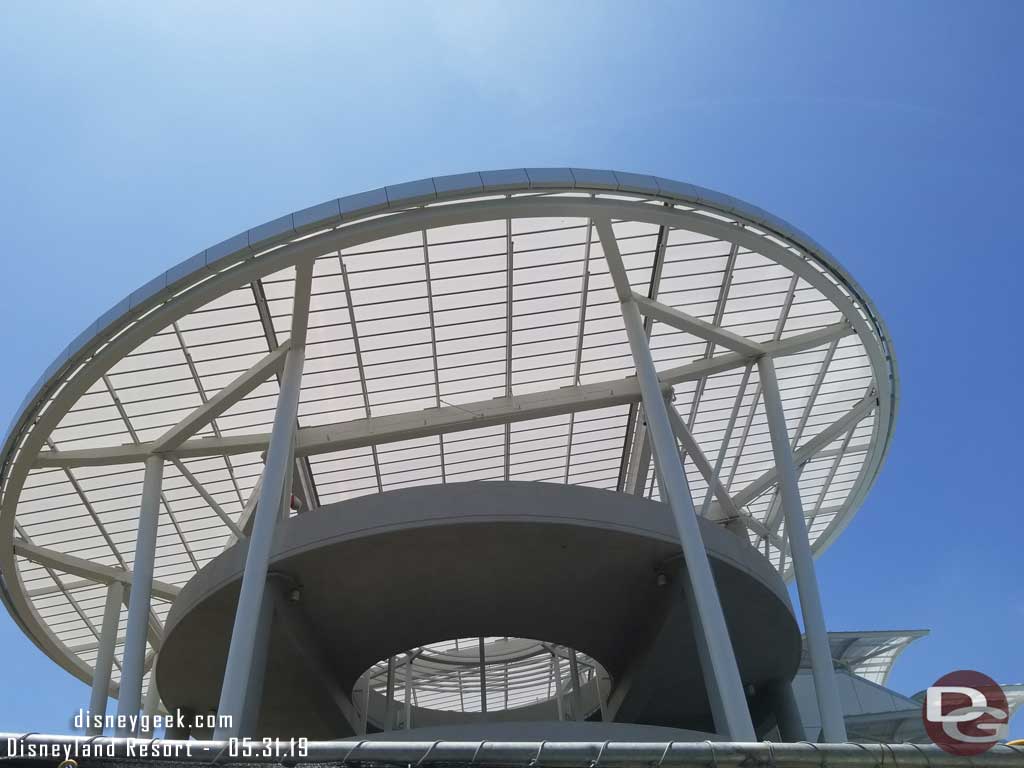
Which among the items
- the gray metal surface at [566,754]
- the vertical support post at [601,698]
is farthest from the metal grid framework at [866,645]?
the gray metal surface at [566,754]

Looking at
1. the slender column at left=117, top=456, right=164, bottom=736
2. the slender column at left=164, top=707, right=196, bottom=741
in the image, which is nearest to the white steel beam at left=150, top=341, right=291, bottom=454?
the slender column at left=117, top=456, right=164, bottom=736

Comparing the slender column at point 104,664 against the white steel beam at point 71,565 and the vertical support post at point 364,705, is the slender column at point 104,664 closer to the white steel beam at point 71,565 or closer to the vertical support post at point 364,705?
the white steel beam at point 71,565

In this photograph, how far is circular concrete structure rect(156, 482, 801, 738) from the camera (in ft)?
74.8

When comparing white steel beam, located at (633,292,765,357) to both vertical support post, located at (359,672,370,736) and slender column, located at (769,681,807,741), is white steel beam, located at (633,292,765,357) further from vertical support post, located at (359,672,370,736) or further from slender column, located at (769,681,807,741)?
vertical support post, located at (359,672,370,736)

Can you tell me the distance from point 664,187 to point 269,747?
18.7 meters

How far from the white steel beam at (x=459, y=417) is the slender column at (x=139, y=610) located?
4064mm

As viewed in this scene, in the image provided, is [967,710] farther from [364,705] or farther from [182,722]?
[364,705]

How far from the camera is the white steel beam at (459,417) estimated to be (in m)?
30.2

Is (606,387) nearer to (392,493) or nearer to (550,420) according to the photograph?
(550,420)

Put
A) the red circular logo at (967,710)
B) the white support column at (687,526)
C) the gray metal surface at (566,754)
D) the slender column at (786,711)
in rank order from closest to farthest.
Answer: the gray metal surface at (566,754), the red circular logo at (967,710), the white support column at (687,526), the slender column at (786,711)

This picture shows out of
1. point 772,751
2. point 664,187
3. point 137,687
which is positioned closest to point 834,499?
point 664,187

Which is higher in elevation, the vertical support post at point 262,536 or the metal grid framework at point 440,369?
the metal grid framework at point 440,369

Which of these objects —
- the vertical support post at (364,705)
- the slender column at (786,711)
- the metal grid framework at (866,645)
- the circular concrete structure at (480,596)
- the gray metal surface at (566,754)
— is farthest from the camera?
the metal grid framework at (866,645)

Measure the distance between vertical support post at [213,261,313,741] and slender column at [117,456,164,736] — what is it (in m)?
3.07
